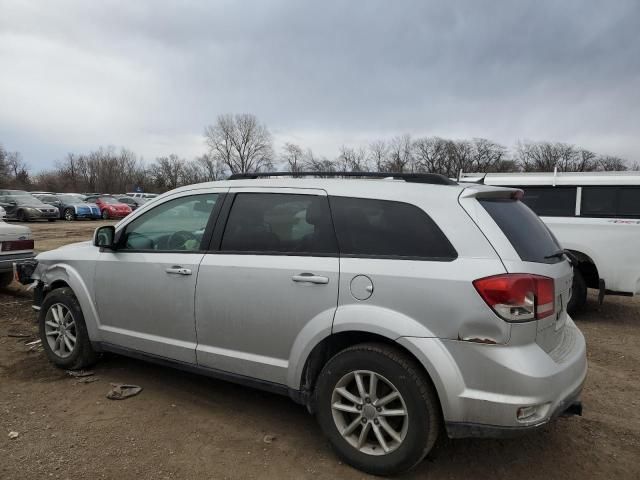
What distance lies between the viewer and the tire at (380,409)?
2707 mm

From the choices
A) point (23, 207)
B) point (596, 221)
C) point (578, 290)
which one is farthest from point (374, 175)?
point (23, 207)

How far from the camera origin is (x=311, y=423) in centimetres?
364

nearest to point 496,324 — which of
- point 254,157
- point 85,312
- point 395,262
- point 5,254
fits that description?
point 395,262

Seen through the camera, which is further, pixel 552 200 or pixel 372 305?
pixel 552 200

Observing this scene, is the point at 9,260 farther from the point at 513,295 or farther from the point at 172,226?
the point at 513,295

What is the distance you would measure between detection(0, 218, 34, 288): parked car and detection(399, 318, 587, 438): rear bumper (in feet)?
22.4

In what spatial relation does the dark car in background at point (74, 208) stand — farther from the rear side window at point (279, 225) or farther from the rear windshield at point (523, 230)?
the rear windshield at point (523, 230)

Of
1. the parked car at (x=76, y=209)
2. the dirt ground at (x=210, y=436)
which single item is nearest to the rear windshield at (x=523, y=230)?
the dirt ground at (x=210, y=436)

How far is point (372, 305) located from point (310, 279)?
0.44m

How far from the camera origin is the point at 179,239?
394 cm

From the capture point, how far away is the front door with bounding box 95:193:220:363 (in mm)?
3650

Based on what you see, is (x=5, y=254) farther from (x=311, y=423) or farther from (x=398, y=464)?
(x=398, y=464)

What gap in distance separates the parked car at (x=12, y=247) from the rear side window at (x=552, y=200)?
7.68 m

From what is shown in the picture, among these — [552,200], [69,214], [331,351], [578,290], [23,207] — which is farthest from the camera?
[69,214]
